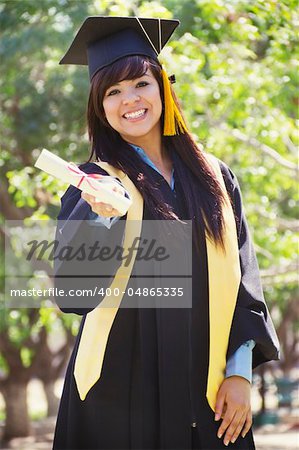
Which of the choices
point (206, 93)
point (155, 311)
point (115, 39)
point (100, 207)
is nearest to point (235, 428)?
point (155, 311)

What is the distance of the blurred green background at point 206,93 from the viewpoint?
5.64 m

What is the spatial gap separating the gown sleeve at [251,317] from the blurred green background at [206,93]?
2.12 metres

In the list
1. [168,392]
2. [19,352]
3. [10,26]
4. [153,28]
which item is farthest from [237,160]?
[19,352]

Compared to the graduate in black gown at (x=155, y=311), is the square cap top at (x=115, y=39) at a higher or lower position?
higher

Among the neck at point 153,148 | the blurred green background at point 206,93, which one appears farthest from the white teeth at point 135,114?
the blurred green background at point 206,93

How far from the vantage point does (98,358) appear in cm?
239

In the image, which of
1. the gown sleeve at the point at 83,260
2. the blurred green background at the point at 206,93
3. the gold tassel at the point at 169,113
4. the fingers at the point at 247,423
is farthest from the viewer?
the blurred green background at the point at 206,93

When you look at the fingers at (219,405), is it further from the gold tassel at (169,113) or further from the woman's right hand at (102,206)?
the gold tassel at (169,113)

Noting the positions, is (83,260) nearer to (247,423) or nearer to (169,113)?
(169,113)

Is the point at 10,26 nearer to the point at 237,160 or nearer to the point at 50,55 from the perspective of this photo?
the point at 50,55

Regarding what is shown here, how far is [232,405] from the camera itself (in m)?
2.42

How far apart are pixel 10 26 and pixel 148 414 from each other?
6.00 m

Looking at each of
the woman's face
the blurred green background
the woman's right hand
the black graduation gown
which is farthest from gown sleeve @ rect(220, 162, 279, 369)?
the blurred green background

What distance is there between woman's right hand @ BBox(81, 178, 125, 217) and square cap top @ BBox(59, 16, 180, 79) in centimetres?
58
